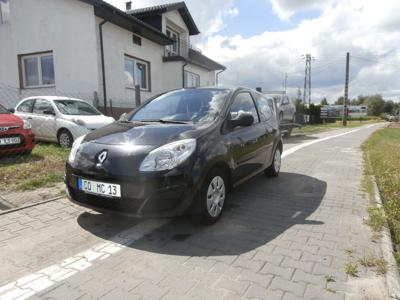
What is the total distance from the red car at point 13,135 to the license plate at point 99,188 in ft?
13.4

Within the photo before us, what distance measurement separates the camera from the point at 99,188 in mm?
3334

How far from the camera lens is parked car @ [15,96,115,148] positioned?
846 centimetres

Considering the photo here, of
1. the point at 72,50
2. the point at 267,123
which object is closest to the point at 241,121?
the point at 267,123

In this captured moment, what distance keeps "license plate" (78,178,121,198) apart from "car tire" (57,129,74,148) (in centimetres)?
545

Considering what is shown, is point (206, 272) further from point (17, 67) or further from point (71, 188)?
point (17, 67)

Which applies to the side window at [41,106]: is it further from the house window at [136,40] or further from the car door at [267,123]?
the house window at [136,40]

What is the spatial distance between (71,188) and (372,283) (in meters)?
3.16

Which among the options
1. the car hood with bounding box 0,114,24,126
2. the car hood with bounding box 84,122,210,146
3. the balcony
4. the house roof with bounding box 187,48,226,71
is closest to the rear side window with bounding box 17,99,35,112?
the car hood with bounding box 0,114,24,126

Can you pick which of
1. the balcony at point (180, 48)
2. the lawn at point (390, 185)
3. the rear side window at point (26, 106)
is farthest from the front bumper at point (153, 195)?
the balcony at point (180, 48)

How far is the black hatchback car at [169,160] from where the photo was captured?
319cm

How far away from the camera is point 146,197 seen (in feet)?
10.3

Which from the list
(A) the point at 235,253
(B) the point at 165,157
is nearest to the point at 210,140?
(B) the point at 165,157

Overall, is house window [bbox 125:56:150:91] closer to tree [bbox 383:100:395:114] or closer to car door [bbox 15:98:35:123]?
car door [bbox 15:98:35:123]

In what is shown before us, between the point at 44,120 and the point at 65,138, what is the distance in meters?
0.97
